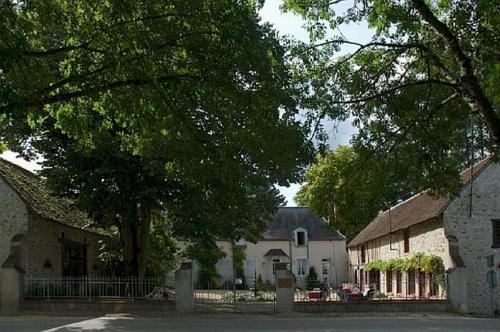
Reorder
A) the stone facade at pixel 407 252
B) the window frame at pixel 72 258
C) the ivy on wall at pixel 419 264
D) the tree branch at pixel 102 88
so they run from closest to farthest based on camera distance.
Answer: the tree branch at pixel 102 88 → the ivy on wall at pixel 419 264 → the stone facade at pixel 407 252 → the window frame at pixel 72 258

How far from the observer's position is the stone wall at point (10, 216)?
27625 millimetres

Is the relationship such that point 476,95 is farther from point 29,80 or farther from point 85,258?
point 85,258

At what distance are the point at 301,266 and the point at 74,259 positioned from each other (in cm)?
2775

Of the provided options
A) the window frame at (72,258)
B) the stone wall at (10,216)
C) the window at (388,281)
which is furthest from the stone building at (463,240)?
the stone wall at (10,216)

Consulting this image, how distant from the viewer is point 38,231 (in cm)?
2925

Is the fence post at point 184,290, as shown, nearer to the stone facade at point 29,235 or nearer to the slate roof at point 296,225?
the stone facade at point 29,235

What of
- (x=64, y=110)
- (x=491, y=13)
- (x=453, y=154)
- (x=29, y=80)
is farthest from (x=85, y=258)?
(x=491, y=13)

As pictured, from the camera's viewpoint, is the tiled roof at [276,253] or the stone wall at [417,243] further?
the tiled roof at [276,253]

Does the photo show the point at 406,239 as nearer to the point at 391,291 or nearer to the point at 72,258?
the point at 391,291

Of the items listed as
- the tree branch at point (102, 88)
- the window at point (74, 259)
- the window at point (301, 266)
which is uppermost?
the tree branch at point (102, 88)

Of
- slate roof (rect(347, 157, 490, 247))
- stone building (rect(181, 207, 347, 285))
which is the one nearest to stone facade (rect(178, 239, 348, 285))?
stone building (rect(181, 207, 347, 285))

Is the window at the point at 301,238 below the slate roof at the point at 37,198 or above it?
below

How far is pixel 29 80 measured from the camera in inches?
609

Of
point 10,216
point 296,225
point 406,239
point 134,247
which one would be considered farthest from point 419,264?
point 296,225
